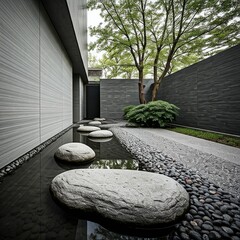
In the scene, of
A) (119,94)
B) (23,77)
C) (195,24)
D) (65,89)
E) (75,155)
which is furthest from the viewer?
(119,94)

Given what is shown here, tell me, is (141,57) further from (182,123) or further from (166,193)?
(166,193)

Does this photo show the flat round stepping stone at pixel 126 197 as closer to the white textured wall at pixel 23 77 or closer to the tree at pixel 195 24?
the white textured wall at pixel 23 77

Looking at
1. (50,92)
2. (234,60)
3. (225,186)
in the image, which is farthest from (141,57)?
(225,186)

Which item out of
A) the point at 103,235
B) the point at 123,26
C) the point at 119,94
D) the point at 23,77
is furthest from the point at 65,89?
the point at 119,94

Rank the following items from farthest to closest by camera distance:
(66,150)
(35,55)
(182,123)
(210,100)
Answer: (182,123) → (210,100) → (35,55) → (66,150)

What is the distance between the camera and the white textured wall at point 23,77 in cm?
172

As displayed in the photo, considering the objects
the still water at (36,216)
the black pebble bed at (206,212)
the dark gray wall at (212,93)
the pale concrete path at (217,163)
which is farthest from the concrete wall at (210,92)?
the still water at (36,216)

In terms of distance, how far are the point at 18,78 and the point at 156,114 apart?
4731 millimetres

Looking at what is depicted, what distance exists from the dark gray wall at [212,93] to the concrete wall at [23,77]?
4752 mm

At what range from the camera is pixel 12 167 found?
175cm

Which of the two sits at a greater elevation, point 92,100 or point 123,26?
point 123,26

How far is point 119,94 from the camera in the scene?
1040cm

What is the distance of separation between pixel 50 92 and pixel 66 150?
77.0 inches

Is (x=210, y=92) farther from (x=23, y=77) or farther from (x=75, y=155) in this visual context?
(x=23, y=77)
